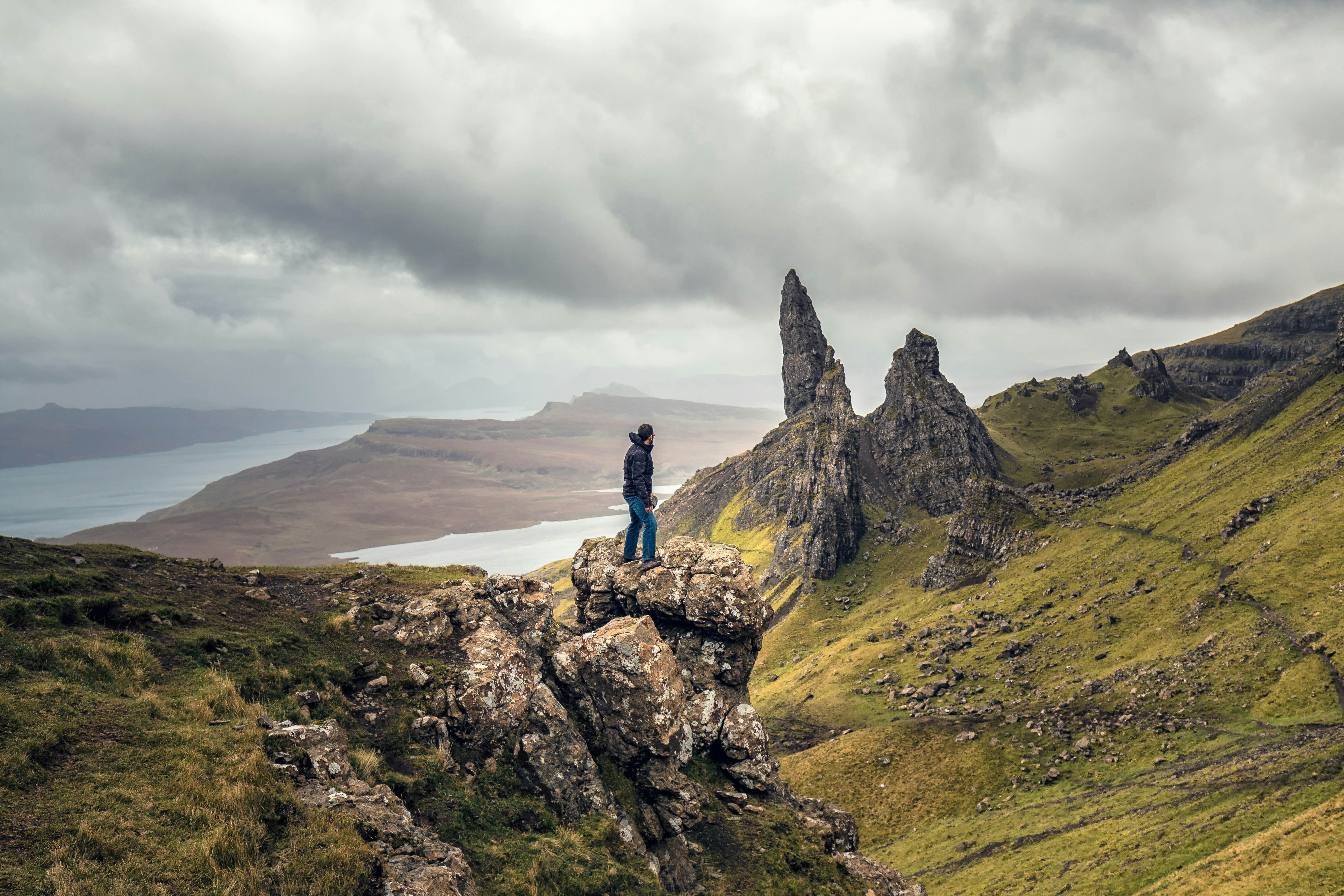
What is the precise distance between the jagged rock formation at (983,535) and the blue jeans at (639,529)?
135 metres

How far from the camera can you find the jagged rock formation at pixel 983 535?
145000 mm

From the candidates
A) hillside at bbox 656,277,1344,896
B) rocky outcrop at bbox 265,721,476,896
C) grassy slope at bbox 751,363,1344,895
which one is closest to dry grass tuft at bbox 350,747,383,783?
rocky outcrop at bbox 265,721,476,896

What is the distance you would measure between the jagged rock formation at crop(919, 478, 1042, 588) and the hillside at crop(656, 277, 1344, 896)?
0.63 meters

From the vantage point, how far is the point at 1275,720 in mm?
59156

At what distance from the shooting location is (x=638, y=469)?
30047mm

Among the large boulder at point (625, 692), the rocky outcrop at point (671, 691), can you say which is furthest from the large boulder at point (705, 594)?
the large boulder at point (625, 692)

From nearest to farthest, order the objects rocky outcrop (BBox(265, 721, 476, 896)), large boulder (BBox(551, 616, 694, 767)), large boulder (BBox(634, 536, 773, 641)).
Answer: rocky outcrop (BBox(265, 721, 476, 896))
large boulder (BBox(551, 616, 694, 767))
large boulder (BBox(634, 536, 773, 641))

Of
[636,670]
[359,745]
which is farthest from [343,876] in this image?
[636,670]

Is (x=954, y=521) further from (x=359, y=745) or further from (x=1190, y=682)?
(x=359, y=745)

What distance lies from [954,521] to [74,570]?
561 ft

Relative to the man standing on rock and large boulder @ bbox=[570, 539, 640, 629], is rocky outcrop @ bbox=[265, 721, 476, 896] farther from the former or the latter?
large boulder @ bbox=[570, 539, 640, 629]

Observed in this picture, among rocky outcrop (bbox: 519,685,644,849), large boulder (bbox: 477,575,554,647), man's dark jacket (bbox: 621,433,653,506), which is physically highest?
Answer: man's dark jacket (bbox: 621,433,653,506)

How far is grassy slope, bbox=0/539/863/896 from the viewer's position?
12484 millimetres

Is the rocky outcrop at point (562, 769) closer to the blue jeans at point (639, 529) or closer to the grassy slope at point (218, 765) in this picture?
the grassy slope at point (218, 765)
